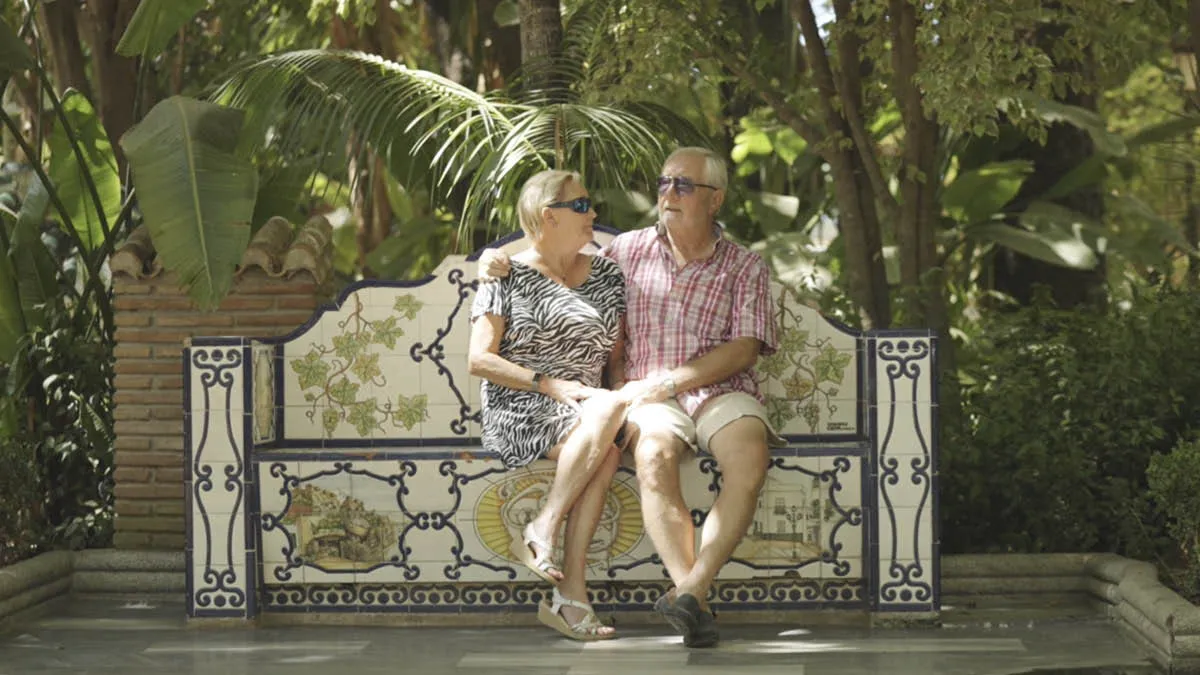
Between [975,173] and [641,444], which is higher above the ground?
[975,173]

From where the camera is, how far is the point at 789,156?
11406 millimetres

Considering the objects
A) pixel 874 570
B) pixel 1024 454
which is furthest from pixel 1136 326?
pixel 874 570

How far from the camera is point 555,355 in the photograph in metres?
6.34

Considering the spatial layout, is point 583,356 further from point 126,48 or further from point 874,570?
point 126,48

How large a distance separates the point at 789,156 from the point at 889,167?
126 cm

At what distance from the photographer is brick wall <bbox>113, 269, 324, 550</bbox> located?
7.48m

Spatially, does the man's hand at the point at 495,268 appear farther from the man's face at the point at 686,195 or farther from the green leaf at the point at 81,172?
the green leaf at the point at 81,172

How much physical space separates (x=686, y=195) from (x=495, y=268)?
0.73 m

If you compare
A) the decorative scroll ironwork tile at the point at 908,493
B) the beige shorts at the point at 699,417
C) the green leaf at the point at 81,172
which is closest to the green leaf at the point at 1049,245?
the decorative scroll ironwork tile at the point at 908,493

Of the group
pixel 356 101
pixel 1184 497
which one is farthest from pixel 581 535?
pixel 356 101

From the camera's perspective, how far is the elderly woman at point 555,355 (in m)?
6.08

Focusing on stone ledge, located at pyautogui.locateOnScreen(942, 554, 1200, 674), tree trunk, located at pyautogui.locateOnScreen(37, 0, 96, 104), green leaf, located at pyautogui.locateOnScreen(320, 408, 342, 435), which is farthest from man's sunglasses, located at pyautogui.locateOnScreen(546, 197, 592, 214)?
tree trunk, located at pyautogui.locateOnScreen(37, 0, 96, 104)

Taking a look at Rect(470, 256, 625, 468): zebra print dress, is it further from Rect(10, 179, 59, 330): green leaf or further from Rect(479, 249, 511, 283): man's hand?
Rect(10, 179, 59, 330): green leaf

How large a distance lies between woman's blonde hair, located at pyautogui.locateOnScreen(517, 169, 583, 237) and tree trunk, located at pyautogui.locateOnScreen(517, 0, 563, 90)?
2366 millimetres
